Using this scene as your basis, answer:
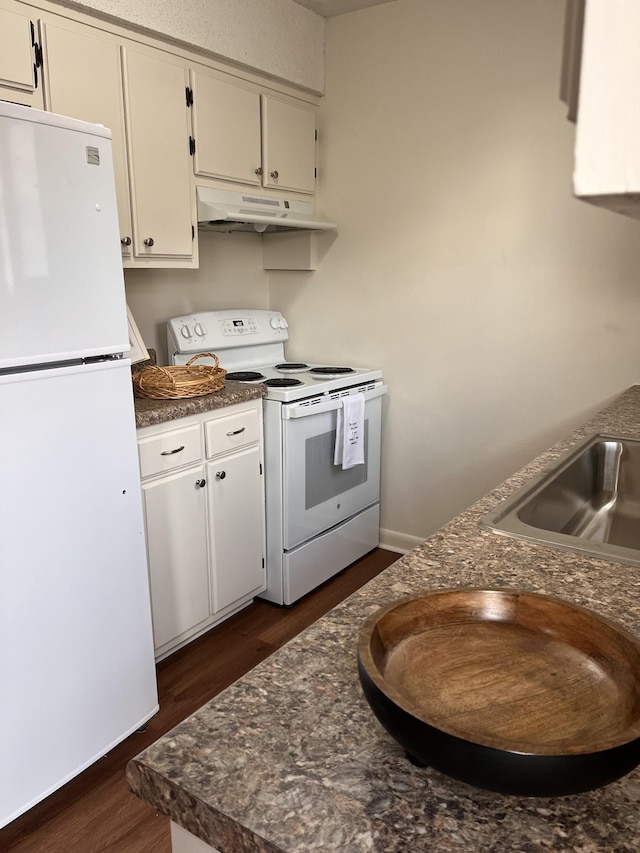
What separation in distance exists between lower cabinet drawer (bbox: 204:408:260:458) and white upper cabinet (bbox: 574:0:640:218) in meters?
2.12

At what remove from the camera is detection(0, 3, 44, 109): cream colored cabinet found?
6.07ft

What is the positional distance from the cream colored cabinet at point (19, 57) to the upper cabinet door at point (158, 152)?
1.13 feet

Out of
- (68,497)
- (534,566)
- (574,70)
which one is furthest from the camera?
(68,497)

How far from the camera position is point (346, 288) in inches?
128

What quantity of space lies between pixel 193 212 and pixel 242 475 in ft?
3.53

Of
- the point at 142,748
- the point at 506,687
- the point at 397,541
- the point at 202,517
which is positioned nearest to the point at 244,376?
the point at 202,517

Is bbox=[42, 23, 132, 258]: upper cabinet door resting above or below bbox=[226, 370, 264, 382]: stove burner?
above

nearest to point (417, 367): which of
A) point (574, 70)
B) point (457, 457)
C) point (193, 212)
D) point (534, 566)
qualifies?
point (457, 457)

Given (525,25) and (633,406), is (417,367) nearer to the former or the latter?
(633,406)

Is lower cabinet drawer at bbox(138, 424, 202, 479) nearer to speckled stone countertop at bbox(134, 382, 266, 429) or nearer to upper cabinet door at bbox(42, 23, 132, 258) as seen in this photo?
speckled stone countertop at bbox(134, 382, 266, 429)

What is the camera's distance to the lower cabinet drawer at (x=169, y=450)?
2.13 metres

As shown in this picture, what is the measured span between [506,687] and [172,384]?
1843mm

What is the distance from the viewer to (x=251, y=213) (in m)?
2.76

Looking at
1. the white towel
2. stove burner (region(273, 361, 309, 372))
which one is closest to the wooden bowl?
the white towel
